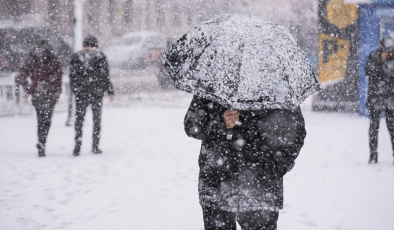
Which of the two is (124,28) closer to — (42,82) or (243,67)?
(42,82)

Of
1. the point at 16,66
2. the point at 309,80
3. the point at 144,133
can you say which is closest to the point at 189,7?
the point at 16,66

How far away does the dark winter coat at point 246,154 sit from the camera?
2697mm

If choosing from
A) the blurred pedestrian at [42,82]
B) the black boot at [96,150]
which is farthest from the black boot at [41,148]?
the black boot at [96,150]

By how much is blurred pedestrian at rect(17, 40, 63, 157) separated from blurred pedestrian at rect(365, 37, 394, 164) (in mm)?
4730

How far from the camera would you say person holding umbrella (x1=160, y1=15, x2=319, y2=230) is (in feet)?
8.59

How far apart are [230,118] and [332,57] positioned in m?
10.3

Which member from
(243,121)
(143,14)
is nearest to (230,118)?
(243,121)

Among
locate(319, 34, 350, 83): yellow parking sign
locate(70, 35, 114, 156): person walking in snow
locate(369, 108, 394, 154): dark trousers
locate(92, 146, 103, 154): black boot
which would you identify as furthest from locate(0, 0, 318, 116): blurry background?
locate(369, 108, 394, 154): dark trousers

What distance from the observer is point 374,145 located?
273 inches

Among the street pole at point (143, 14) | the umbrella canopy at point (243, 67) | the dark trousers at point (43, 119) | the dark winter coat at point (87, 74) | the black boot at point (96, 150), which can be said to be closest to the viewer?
the umbrella canopy at point (243, 67)

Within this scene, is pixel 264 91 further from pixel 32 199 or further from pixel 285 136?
pixel 32 199

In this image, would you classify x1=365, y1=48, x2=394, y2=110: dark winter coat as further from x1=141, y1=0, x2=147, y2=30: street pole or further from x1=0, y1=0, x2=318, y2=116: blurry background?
x1=141, y1=0, x2=147, y2=30: street pole

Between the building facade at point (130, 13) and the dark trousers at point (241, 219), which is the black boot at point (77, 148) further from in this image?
the building facade at point (130, 13)

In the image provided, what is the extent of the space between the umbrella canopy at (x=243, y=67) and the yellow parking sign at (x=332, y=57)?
990 cm
